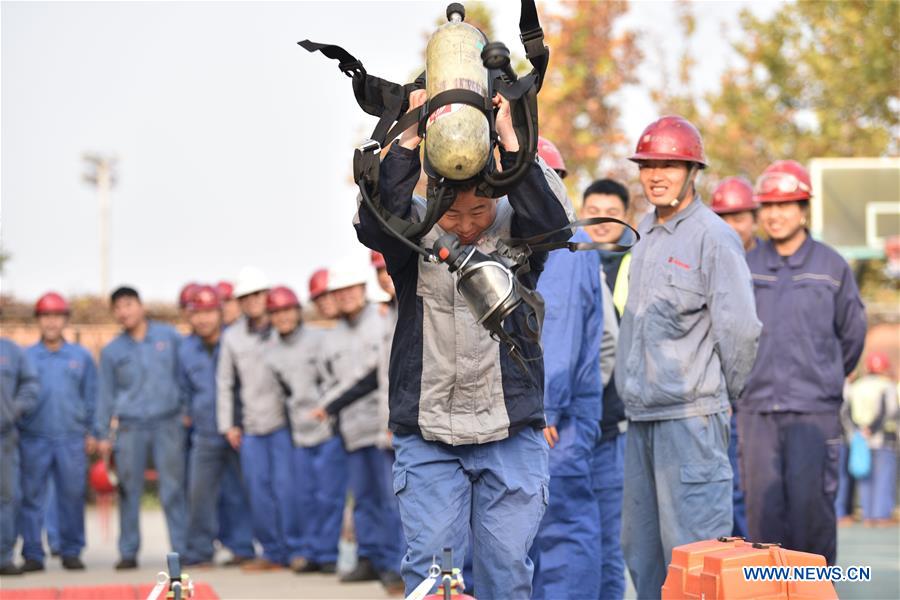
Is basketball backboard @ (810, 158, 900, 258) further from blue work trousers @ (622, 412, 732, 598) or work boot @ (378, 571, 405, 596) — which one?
blue work trousers @ (622, 412, 732, 598)

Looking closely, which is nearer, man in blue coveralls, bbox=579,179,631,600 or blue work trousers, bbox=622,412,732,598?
blue work trousers, bbox=622,412,732,598

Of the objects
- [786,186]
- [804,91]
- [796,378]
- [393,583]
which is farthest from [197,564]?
[804,91]

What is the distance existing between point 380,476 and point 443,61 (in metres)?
7.04

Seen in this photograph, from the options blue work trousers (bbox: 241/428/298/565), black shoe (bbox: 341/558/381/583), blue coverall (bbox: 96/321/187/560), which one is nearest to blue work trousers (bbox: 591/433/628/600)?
black shoe (bbox: 341/558/381/583)

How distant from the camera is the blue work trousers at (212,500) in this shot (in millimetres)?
13250

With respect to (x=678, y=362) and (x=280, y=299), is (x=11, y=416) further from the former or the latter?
(x=678, y=362)

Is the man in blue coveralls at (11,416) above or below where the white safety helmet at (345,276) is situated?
below

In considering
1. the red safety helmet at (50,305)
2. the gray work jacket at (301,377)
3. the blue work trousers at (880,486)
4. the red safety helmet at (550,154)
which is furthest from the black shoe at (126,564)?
the blue work trousers at (880,486)

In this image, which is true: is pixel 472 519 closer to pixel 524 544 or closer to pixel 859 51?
pixel 524 544

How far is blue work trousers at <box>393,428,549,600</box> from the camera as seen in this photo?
5.25 m

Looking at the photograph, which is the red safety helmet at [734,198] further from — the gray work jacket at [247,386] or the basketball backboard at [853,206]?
the basketball backboard at [853,206]

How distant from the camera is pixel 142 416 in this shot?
43.0ft

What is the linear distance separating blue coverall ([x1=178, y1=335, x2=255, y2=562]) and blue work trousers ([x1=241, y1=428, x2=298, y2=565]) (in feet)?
1.74

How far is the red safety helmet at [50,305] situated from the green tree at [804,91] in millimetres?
15812
